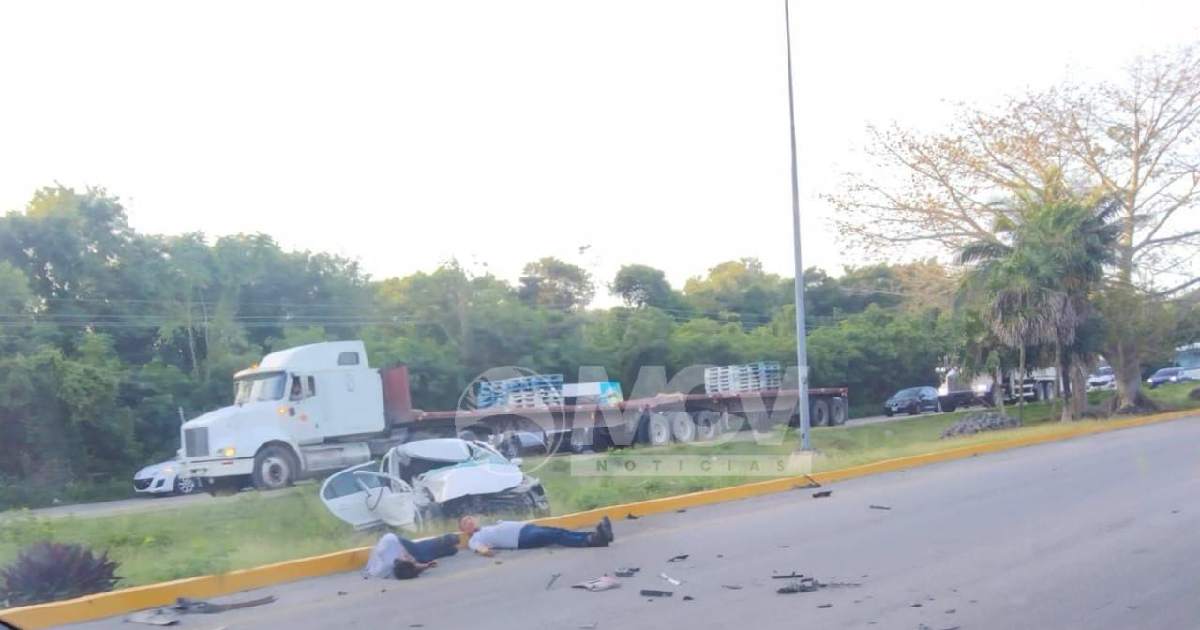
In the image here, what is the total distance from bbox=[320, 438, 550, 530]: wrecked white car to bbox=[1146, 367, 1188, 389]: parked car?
189 ft

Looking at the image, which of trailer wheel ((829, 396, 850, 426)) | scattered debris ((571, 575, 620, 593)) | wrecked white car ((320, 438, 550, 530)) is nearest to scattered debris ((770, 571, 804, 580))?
scattered debris ((571, 575, 620, 593))

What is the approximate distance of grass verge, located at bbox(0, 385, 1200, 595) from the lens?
11.5 meters

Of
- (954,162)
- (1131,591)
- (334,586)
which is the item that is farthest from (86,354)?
(954,162)

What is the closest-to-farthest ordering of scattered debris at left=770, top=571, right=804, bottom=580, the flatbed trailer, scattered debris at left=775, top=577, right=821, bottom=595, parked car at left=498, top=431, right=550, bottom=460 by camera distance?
scattered debris at left=775, top=577, right=821, bottom=595 → scattered debris at left=770, top=571, right=804, bottom=580 → parked car at left=498, top=431, right=550, bottom=460 → the flatbed trailer

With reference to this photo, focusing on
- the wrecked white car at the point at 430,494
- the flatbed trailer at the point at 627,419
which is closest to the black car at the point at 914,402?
the flatbed trailer at the point at 627,419

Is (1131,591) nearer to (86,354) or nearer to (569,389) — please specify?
(569,389)

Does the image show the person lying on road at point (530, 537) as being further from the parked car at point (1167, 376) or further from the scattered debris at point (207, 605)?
the parked car at point (1167, 376)

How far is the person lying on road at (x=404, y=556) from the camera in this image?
10680mm

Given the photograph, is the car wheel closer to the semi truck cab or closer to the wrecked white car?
the semi truck cab

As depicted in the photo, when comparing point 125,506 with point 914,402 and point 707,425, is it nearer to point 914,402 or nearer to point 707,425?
point 707,425

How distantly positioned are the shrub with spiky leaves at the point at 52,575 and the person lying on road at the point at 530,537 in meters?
3.65

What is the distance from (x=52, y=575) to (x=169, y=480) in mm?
13284

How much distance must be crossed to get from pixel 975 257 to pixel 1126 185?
7.46 m

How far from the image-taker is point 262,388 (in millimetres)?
23375
